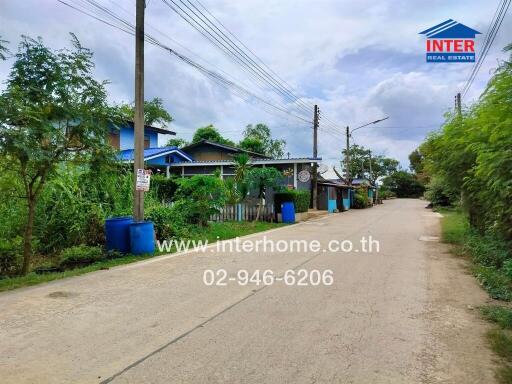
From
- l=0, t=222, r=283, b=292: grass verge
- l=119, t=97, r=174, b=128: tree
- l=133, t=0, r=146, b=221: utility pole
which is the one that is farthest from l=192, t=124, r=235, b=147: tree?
l=133, t=0, r=146, b=221: utility pole

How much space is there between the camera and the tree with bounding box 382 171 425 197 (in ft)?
297

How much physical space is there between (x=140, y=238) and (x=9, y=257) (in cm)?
292

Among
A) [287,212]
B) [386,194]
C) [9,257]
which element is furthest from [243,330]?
[386,194]

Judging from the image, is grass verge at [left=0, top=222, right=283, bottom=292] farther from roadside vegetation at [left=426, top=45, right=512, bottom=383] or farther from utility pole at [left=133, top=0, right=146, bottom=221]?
roadside vegetation at [left=426, top=45, right=512, bottom=383]

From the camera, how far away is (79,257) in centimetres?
1002

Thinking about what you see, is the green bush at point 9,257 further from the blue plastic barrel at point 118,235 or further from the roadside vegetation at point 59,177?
the blue plastic barrel at point 118,235

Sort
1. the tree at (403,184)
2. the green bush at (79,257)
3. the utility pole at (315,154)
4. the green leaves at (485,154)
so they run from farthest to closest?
the tree at (403,184), the utility pole at (315,154), the green bush at (79,257), the green leaves at (485,154)

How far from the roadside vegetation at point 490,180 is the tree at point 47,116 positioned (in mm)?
7309

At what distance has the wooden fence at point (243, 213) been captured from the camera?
20656mm

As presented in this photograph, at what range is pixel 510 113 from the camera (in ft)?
16.7

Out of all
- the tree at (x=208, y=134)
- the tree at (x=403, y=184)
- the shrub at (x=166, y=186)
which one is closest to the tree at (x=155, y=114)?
the tree at (x=208, y=134)

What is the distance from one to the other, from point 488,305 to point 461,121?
25.7ft

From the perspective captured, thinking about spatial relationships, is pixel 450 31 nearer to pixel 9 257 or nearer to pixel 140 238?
pixel 140 238

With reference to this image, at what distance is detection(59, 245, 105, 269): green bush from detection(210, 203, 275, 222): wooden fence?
9.85m
